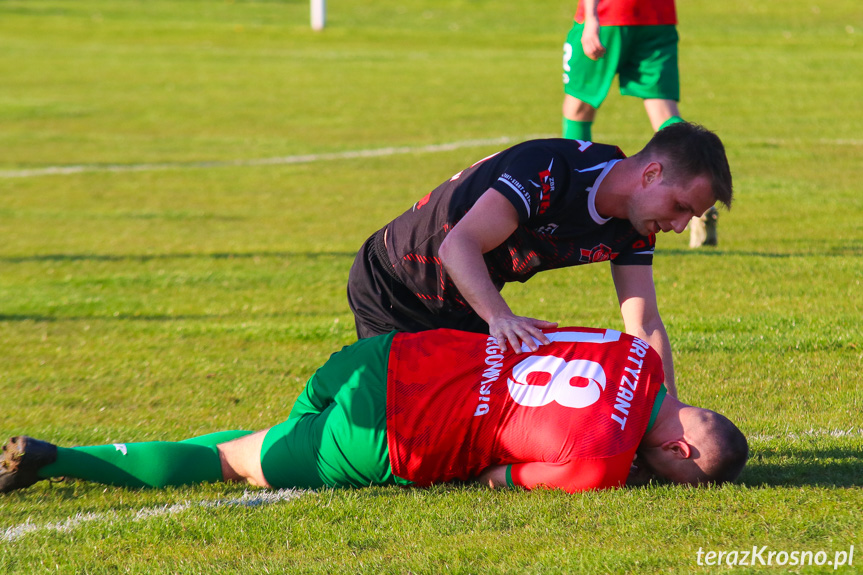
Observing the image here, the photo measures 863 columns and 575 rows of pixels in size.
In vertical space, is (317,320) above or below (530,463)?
below

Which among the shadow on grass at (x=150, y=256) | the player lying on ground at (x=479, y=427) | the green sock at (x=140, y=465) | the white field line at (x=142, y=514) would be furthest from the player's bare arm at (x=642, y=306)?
the shadow on grass at (x=150, y=256)

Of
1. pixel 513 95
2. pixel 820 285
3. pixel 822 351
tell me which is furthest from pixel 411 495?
pixel 513 95

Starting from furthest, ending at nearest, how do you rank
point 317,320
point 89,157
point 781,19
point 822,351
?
point 781,19
point 89,157
point 317,320
point 822,351

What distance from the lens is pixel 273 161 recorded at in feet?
42.6

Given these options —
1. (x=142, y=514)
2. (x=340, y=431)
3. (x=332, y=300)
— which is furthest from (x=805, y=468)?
(x=332, y=300)

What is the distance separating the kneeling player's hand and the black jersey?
40 cm

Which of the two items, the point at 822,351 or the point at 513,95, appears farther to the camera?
the point at 513,95

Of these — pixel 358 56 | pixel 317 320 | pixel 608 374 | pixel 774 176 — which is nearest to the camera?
pixel 608 374

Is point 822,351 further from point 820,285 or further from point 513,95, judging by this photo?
point 513,95

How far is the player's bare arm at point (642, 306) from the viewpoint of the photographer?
13.5 feet

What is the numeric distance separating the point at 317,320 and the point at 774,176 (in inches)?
236

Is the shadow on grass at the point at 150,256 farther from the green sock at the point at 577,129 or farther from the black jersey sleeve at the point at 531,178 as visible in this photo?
the black jersey sleeve at the point at 531,178

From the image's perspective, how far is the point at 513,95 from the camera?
17.8 meters

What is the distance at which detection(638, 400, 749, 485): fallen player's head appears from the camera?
340 cm
